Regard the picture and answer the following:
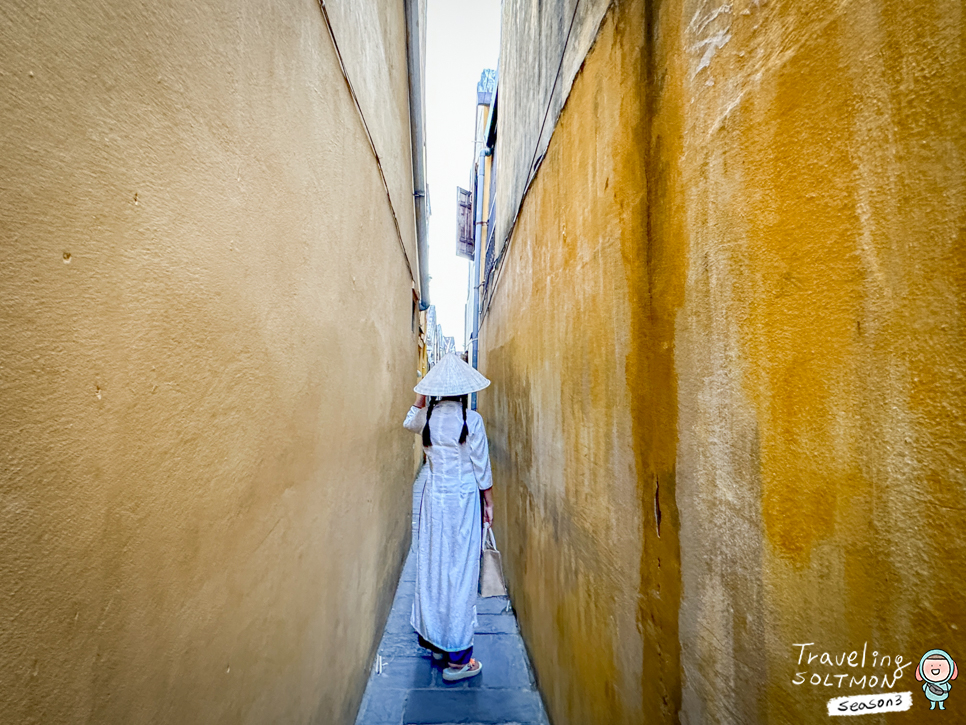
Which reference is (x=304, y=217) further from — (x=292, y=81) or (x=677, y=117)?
(x=677, y=117)

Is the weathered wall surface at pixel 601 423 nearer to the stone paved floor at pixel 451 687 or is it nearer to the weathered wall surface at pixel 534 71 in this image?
the weathered wall surface at pixel 534 71

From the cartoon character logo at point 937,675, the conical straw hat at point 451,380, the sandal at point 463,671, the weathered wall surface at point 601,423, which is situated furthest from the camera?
the conical straw hat at point 451,380

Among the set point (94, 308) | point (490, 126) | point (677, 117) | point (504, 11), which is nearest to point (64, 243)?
point (94, 308)

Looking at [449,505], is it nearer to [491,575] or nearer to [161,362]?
[491,575]

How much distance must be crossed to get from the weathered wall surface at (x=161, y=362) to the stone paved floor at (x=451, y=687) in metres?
1.26

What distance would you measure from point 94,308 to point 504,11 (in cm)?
686

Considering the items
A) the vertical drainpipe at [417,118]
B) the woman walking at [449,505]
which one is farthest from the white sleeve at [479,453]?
the vertical drainpipe at [417,118]

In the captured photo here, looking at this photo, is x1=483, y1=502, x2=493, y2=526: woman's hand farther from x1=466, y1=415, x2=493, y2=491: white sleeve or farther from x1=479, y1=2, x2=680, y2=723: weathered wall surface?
x1=479, y1=2, x2=680, y2=723: weathered wall surface

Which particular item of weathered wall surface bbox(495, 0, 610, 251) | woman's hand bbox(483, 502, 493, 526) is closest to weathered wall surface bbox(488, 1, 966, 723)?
weathered wall surface bbox(495, 0, 610, 251)

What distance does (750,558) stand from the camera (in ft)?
2.89

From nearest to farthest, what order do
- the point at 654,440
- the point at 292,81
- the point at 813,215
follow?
the point at 813,215, the point at 654,440, the point at 292,81

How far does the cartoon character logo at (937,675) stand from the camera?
0.53 m

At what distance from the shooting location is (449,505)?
3.54 m

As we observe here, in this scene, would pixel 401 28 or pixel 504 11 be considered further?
pixel 504 11
